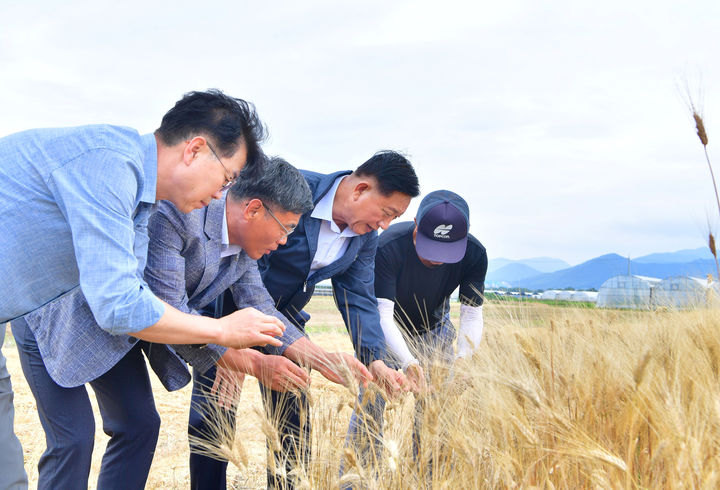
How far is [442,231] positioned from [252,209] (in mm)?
1229

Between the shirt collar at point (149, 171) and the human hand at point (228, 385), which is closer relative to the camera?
the shirt collar at point (149, 171)

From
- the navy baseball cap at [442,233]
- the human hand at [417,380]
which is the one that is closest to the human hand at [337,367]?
the human hand at [417,380]

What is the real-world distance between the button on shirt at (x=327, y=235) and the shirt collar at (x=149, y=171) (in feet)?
4.20

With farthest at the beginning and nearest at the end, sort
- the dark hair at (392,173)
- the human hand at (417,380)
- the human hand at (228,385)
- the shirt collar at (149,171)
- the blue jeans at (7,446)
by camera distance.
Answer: the dark hair at (392,173), the human hand at (228,385), the human hand at (417,380), the blue jeans at (7,446), the shirt collar at (149,171)

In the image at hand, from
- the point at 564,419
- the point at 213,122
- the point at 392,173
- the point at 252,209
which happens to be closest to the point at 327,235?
the point at 392,173

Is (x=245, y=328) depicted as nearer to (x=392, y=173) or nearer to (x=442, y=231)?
(x=392, y=173)

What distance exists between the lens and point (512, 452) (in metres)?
1.85

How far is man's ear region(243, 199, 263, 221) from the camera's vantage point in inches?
103

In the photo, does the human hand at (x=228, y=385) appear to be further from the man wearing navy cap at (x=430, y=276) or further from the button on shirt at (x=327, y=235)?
the man wearing navy cap at (x=430, y=276)

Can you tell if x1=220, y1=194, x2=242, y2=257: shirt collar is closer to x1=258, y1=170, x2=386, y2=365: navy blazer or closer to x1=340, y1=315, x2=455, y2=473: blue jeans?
x1=258, y1=170, x2=386, y2=365: navy blazer

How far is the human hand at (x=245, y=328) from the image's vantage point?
198 cm

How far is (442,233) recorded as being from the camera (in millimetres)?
3471

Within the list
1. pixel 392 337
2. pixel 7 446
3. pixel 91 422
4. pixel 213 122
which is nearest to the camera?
pixel 213 122

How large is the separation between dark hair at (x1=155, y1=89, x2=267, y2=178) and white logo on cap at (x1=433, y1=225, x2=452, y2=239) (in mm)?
1521
